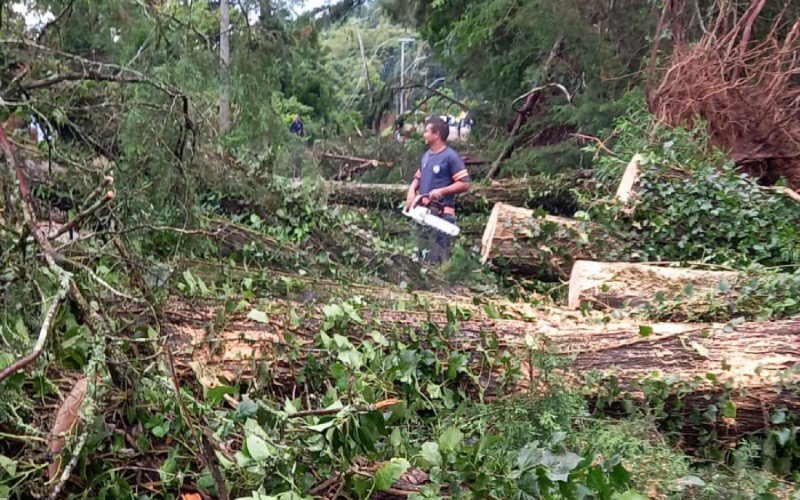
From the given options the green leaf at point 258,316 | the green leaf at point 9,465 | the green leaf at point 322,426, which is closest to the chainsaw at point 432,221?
the green leaf at point 258,316

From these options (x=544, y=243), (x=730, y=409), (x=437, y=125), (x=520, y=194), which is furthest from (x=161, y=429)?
(x=520, y=194)

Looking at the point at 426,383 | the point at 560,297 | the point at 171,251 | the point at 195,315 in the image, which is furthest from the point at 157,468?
the point at 560,297

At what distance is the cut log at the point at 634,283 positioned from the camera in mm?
3545

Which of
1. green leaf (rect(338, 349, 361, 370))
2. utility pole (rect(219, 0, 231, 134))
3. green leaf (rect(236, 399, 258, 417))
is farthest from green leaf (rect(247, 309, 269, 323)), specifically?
utility pole (rect(219, 0, 231, 134))

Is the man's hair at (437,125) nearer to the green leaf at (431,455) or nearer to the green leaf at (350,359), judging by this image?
the green leaf at (350,359)

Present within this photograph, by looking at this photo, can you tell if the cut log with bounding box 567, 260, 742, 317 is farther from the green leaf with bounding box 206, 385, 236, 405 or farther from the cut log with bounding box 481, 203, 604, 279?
the green leaf with bounding box 206, 385, 236, 405

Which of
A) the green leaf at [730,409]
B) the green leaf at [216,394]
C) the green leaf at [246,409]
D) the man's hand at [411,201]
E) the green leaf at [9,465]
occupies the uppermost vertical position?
the green leaf at [9,465]

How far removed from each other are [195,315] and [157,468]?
32.8 inches

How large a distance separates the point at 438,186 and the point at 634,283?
2.22 m

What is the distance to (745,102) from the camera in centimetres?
536

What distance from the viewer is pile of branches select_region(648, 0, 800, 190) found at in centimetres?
532

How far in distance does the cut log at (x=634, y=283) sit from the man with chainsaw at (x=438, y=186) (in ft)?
5.51

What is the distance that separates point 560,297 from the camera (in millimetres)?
4324

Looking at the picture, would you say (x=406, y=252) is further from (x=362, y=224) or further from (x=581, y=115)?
(x=581, y=115)
